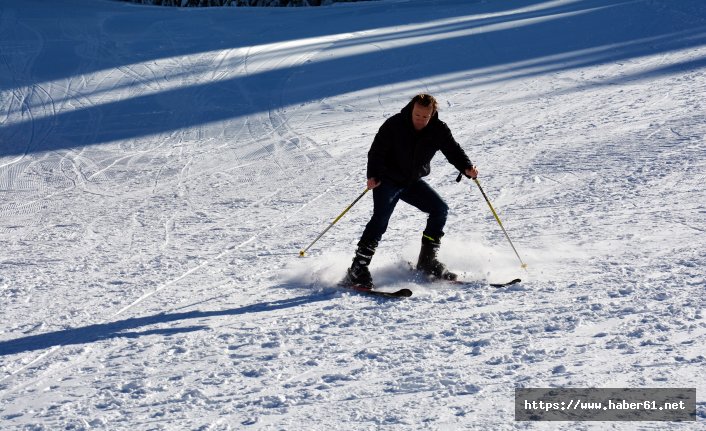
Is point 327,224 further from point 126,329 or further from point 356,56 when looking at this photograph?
point 356,56

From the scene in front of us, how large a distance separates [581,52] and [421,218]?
9.45 m

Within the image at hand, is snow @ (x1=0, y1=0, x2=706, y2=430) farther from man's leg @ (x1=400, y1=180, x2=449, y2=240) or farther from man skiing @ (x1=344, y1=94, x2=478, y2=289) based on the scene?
man's leg @ (x1=400, y1=180, x2=449, y2=240)

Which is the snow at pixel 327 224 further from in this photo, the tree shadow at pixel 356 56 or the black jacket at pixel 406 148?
the black jacket at pixel 406 148

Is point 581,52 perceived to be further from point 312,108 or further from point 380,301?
point 380,301

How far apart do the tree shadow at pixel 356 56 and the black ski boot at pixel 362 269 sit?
285 inches

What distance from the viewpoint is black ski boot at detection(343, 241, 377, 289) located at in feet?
22.4

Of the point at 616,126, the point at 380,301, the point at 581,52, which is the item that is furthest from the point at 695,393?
the point at 581,52

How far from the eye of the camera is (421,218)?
353 inches

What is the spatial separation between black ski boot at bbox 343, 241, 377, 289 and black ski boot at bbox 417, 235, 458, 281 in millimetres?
463

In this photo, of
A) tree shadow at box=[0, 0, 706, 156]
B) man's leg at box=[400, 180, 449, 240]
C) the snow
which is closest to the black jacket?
man's leg at box=[400, 180, 449, 240]

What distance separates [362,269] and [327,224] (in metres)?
2.18

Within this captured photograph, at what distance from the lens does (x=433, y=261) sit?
23.1ft

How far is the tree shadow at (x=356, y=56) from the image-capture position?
46.1 feet

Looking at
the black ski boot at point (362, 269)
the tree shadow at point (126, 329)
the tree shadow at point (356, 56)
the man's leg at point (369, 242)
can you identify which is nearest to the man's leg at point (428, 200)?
the man's leg at point (369, 242)
